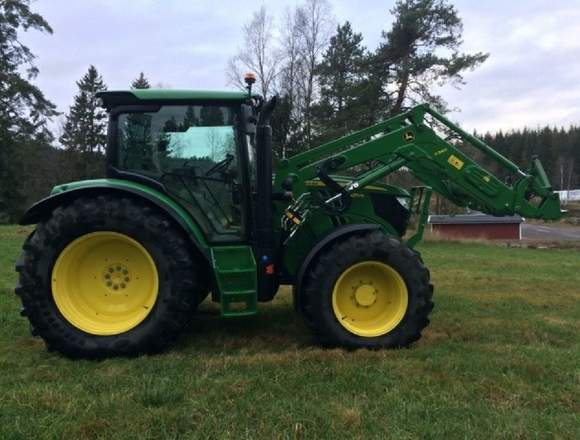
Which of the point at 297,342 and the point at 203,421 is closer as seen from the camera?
the point at 203,421

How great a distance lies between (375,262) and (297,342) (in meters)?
1.06

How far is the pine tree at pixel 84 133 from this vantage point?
138ft

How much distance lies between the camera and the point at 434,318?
6.13 m

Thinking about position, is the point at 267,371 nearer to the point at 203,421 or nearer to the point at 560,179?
the point at 203,421

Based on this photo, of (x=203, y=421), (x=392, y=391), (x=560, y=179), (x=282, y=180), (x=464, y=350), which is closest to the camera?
(x=203, y=421)

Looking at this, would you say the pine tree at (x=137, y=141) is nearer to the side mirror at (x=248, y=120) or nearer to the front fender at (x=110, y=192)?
the front fender at (x=110, y=192)

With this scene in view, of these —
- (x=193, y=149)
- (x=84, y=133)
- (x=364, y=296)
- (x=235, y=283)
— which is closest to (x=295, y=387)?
(x=235, y=283)

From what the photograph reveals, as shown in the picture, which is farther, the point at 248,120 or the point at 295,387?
the point at 248,120

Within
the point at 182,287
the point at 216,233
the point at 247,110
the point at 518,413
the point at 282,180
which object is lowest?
the point at 518,413

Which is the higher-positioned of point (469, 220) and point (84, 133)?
point (84, 133)

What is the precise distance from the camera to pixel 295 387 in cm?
382

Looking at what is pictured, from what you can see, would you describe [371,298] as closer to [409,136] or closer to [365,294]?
[365,294]

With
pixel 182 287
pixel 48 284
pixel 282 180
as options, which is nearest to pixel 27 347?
pixel 48 284

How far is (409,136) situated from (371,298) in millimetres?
1686
